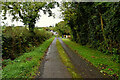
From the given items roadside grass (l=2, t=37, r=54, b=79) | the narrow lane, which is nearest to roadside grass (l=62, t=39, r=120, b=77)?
the narrow lane

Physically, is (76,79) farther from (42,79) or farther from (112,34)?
(112,34)

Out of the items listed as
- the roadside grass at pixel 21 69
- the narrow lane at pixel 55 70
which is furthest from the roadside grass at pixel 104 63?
the roadside grass at pixel 21 69

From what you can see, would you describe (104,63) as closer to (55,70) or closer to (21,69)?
(55,70)

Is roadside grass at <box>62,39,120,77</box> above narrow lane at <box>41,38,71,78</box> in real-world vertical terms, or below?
above

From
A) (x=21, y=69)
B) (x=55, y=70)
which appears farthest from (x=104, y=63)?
(x=21, y=69)

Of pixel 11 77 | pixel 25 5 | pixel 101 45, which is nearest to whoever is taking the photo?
pixel 11 77

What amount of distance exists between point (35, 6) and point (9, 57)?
8.99 m

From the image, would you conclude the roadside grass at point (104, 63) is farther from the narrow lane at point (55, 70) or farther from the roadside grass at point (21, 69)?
the roadside grass at point (21, 69)

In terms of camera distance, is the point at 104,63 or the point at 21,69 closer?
the point at 21,69

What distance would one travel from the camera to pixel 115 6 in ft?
20.1

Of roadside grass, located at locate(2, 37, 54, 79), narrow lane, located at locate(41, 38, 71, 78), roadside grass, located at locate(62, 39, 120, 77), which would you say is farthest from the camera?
roadside grass, located at locate(62, 39, 120, 77)

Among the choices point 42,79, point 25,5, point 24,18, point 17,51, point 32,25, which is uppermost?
point 25,5

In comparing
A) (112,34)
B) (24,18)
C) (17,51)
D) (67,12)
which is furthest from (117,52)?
(67,12)

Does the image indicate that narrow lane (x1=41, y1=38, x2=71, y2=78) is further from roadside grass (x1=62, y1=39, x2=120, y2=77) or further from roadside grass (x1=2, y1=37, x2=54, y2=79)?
roadside grass (x1=62, y1=39, x2=120, y2=77)
